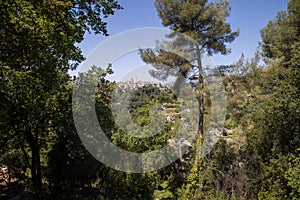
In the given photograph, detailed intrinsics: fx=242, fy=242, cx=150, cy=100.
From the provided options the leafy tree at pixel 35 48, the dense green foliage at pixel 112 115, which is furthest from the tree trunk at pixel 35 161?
the leafy tree at pixel 35 48

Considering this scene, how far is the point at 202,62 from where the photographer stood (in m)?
9.17

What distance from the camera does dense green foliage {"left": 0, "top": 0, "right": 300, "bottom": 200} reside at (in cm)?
388

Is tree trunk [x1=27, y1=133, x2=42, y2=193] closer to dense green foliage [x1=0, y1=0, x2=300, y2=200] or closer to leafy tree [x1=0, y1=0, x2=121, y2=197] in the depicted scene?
dense green foliage [x1=0, y1=0, x2=300, y2=200]

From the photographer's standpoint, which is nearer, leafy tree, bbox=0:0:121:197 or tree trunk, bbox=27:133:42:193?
leafy tree, bbox=0:0:121:197

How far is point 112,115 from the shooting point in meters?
7.46

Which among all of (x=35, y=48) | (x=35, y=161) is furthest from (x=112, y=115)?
(x=35, y=48)

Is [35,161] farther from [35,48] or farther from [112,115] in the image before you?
[35,48]

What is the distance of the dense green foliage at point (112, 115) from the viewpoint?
388 cm

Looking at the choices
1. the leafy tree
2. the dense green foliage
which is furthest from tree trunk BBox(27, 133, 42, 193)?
the leafy tree

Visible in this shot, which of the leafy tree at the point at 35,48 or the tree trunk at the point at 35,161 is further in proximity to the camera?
the tree trunk at the point at 35,161

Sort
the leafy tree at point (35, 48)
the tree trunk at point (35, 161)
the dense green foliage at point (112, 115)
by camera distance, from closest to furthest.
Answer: the leafy tree at point (35, 48) < the dense green foliage at point (112, 115) < the tree trunk at point (35, 161)

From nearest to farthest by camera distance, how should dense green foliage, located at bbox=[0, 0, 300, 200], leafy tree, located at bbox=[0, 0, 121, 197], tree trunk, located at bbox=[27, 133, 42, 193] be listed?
leafy tree, located at bbox=[0, 0, 121, 197]
dense green foliage, located at bbox=[0, 0, 300, 200]
tree trunk, located at bbox=[27, 133, 42, 193]

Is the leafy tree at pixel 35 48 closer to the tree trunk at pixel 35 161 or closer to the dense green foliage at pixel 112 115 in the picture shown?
the dense green foliage at pixel 112 115

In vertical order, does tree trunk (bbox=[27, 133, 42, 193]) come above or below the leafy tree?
below
